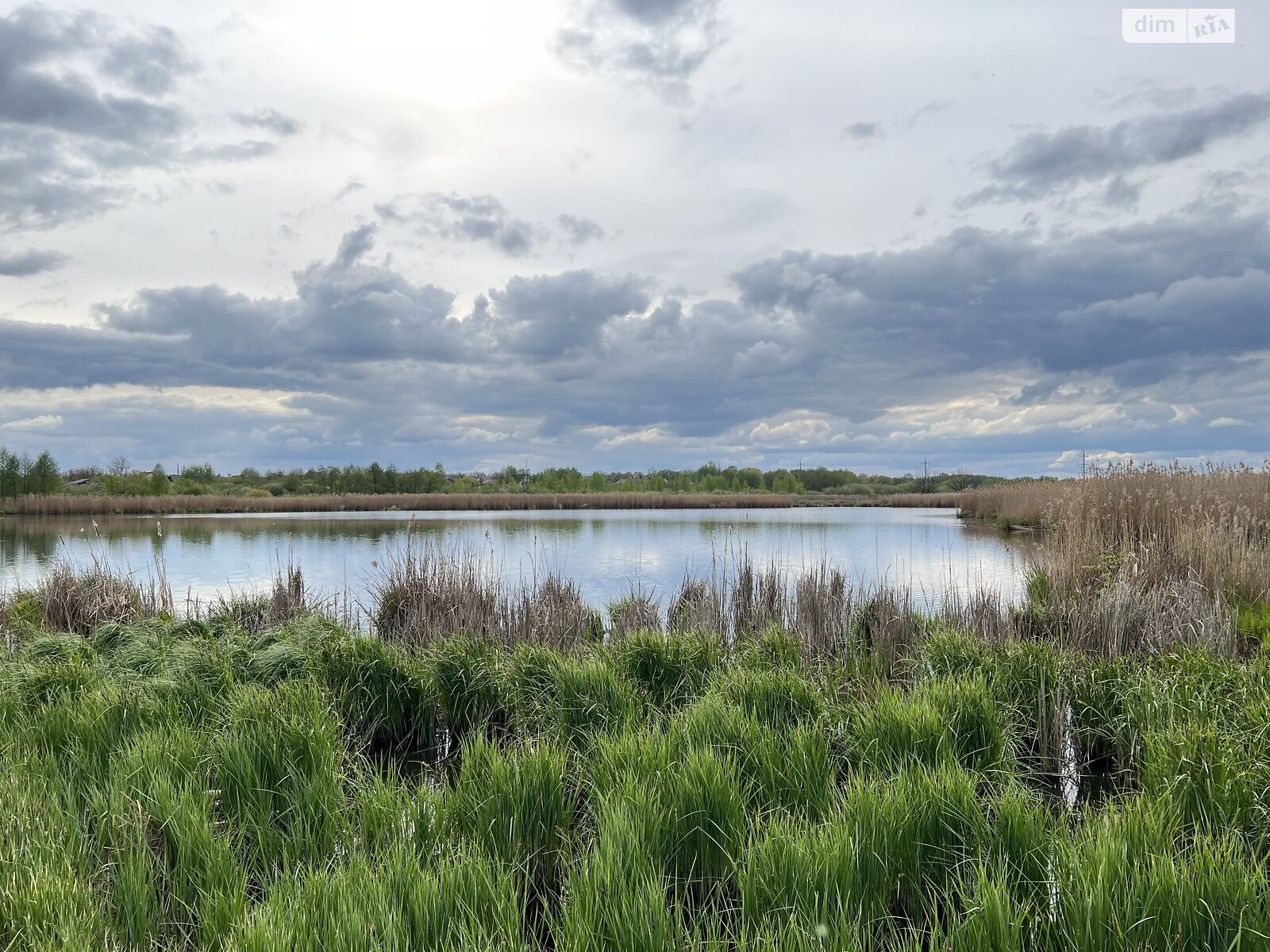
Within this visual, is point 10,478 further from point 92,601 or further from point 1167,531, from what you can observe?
point 1167,531

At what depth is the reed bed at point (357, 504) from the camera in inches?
1928

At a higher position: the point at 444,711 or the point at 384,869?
the point at 384,869

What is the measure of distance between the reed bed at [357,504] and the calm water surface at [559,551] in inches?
385

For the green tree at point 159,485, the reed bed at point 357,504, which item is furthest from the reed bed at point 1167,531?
the green tree at point 159,485

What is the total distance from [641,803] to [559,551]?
1927 centimetres

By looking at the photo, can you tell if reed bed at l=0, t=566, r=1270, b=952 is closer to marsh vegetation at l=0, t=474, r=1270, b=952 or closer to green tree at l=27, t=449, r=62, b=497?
marsh vegetation at l=0, t=474, r=1270, b=952

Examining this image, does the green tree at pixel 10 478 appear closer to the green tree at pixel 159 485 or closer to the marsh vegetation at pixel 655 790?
the green tree at pixel 159 485

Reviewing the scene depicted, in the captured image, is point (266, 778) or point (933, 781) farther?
point (266, 778)

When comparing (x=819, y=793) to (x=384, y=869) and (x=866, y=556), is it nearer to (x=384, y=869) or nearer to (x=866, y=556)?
(x=384, y=869)

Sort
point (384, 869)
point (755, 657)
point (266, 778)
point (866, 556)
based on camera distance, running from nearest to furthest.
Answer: point (384, 869) → point (266, 778) → point (755, 657) → point (866, 556)

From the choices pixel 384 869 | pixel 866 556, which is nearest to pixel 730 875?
pixel 384 869

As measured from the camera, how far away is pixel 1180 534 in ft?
37.0

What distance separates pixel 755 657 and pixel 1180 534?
27.1 ft

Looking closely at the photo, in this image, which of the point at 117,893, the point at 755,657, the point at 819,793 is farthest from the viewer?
the point at 755,657
